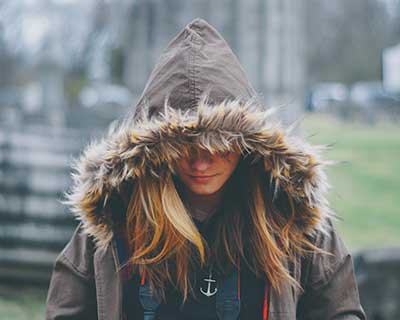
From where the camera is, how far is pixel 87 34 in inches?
1474

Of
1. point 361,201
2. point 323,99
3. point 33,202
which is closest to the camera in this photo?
point 33,202

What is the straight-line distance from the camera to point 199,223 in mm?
2520

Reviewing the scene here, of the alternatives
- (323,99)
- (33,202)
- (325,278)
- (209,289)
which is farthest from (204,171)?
(323,99)

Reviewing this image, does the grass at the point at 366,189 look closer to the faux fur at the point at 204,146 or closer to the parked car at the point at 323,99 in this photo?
the faux fur at the point at 204,146

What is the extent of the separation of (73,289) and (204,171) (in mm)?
586

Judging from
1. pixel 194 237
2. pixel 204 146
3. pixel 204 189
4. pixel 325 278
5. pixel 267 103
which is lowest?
pixel 325 278

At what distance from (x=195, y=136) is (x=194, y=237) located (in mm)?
325

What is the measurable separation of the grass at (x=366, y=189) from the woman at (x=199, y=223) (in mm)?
315

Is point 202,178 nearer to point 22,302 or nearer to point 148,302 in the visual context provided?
point 148,302

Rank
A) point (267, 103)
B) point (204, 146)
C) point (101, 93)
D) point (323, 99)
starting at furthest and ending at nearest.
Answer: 1. point (101, 93)
2. point (323, 99)
3. point (267, 103)
4. point (204, 146)

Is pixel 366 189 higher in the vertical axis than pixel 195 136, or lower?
lower

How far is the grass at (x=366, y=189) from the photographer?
7111 millimetres

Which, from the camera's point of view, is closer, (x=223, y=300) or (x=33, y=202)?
(x=223, y=300)

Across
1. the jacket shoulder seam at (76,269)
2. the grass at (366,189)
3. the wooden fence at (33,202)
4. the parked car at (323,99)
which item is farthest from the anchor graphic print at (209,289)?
the parked car at (323,99)
